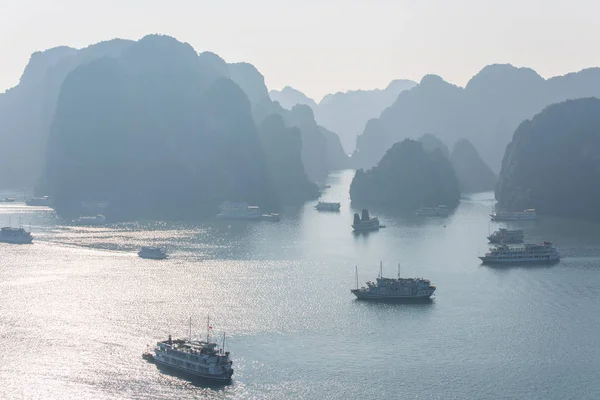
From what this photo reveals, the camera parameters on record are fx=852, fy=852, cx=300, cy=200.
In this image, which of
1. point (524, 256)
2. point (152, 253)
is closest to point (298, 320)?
point (152, 253)

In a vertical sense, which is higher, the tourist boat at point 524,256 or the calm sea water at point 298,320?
the tourist boat at point 524,256

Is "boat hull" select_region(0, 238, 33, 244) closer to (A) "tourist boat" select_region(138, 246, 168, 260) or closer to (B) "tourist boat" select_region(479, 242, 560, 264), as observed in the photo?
(A) "tourist boat" select_region(138, 246, 168, 260)

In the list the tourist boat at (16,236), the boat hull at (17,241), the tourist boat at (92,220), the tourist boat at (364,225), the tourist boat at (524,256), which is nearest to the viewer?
the tourist boat at (524,256)

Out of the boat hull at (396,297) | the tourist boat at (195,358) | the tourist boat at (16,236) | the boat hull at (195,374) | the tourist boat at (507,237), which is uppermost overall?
the tourist boat at (507,237)

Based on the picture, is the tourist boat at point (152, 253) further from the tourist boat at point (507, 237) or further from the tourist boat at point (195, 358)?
the tourist boat at point (507, 237)

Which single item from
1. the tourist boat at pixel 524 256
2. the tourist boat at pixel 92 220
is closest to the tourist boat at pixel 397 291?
the tourist boat at pixel 524 256
